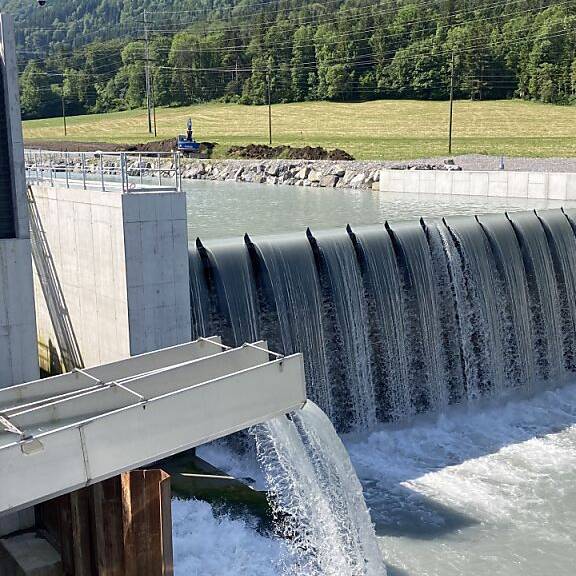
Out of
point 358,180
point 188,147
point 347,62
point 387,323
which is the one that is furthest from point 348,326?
point 347,62

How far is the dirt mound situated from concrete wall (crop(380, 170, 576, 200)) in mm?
9840

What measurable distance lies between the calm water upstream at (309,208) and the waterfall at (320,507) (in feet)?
31.5

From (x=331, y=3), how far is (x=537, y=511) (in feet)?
468

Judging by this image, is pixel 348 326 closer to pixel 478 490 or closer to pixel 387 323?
pixel 387 323

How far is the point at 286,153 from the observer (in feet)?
161

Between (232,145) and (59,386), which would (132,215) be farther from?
(232,145)

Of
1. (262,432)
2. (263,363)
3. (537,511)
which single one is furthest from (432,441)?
(263,363)

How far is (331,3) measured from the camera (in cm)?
14538

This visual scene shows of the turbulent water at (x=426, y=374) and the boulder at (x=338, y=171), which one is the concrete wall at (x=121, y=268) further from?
the boulder at (x=338, y=171)

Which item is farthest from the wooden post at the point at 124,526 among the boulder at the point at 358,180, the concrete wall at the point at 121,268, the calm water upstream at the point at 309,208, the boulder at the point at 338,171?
the boulder at the point at 338,171

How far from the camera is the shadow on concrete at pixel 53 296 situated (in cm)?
1414

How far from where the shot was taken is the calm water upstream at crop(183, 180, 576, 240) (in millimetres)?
24656

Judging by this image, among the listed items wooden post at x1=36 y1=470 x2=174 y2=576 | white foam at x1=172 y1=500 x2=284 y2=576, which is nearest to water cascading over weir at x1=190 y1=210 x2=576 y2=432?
white foam at x1=172 y1=500 x2=284 y2=576

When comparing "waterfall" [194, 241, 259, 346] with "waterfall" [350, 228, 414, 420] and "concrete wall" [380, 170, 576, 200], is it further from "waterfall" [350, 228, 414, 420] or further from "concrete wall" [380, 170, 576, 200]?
"concrete wall" [380, 170, 576, 200]
